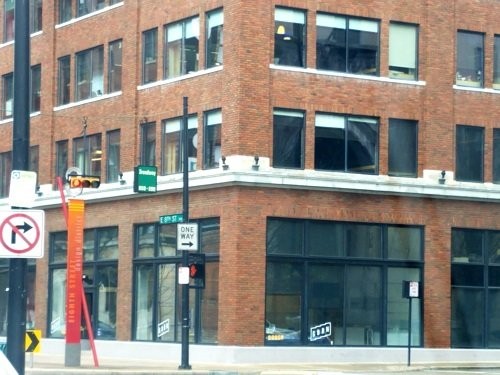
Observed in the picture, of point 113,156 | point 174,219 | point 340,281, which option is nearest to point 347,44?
point 340,281

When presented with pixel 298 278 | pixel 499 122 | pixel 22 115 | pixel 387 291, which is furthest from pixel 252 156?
pixel 22 115

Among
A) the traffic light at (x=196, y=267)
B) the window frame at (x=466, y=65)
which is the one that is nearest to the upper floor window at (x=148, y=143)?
the traffic light at (x=196, y=267)

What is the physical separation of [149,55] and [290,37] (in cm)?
605

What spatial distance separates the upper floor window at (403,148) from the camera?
127ft

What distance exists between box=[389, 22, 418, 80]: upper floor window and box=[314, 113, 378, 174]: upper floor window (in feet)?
6.68

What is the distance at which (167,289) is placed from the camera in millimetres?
39219

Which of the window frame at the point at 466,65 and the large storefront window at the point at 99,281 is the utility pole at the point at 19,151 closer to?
the window frame at the point at 466,65

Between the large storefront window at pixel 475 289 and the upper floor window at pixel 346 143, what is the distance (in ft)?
13.7

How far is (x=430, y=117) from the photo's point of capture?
3922cm

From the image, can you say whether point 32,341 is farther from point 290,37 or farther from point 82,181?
point 290,37

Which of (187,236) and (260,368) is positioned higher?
(187,236)

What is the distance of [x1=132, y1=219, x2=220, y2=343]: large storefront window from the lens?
1449 inches

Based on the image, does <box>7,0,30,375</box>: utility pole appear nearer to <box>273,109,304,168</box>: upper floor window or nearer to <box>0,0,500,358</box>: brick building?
<box>0,0,500,358</box>: brick building

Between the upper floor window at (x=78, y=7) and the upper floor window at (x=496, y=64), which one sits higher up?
the upper floor window at (x=78, y=7)
